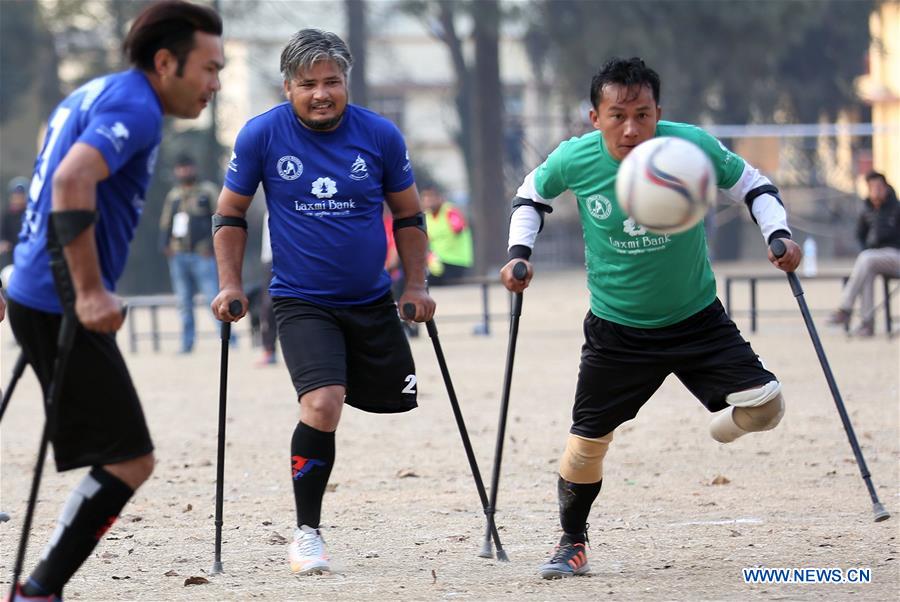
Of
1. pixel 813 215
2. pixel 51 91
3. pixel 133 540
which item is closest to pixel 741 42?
pixel 813 215

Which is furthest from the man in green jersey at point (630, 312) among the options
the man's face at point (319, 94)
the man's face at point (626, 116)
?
the man's face at point (319, 94)

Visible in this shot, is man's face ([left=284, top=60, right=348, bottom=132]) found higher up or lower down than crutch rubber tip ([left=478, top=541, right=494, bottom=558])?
higher up

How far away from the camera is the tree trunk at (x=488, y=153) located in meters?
33.1

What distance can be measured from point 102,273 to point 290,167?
139cm

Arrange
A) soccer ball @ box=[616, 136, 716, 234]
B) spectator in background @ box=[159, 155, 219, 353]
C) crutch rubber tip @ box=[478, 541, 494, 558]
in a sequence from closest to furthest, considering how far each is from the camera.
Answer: soccer ball @ box=[616, 136, 716, 234] → crutch rubber tip @ box=[478, 541, 494, 558] → spectator in background @ box=[159, 155, 219, 353]

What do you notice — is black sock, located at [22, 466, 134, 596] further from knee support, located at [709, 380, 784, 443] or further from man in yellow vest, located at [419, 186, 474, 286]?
man in yellow vest, located at [419, 186, 474, 286]

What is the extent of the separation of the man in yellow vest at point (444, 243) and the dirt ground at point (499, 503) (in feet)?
16.4

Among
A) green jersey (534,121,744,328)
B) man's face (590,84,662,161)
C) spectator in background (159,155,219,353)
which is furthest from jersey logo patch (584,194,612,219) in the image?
spectator in background (159,155,219,353)

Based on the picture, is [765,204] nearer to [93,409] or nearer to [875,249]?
[93,409]

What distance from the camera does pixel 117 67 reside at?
3662 cm

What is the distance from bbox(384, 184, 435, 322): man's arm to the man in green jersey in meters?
0.42

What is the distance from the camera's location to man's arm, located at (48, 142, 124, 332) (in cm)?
449

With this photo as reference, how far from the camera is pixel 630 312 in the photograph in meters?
5.98

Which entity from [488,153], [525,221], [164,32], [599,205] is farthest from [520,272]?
[488,153]
